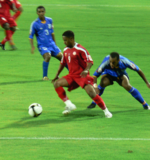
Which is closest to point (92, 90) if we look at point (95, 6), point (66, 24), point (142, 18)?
point (66, 24)

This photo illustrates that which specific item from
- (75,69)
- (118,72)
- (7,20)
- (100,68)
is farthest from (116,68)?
(7,20)

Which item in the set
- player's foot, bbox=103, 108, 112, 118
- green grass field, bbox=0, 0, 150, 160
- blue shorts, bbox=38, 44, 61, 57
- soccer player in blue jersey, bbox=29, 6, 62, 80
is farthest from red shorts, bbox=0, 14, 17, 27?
player's foot, bbox=103, 108, 112, 118

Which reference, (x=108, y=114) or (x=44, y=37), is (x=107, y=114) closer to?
(x=108, y=114)

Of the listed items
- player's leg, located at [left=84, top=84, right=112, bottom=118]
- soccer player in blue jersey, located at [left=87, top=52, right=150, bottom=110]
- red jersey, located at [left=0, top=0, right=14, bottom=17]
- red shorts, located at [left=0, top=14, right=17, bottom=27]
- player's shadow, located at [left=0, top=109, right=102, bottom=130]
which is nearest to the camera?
player's shadow, located at [left=0, top=109, right=102, bottom=130]

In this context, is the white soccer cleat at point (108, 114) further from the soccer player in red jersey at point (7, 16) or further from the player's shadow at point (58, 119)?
the soccer player in red jersey at point (7, 16)

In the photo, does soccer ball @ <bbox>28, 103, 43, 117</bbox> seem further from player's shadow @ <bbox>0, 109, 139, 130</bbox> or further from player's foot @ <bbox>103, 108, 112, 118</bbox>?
player's foot @ <bbox>103, 108, 112, 118</bbox>

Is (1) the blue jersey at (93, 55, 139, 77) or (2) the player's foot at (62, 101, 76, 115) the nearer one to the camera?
(2) the player's foot at (62, 101, 76, 115)

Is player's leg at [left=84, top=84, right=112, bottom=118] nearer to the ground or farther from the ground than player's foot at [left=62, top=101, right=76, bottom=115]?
farther from the ground

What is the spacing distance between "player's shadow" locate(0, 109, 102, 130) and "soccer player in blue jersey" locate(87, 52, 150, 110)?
506 mm

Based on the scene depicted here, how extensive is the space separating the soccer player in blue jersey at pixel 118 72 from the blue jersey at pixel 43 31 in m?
3.41

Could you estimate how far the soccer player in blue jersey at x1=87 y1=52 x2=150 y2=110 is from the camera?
330 inches

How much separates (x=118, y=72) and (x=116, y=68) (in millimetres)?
106

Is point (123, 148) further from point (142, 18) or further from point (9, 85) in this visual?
point (142, 18)

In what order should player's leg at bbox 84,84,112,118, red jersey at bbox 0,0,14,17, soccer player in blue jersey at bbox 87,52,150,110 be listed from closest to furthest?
player's leg at bbox 84,84,112,118 < soccer player in blue jersey at bbox 87,52,150,110 < red jersey at bbox 0,0,14,17
